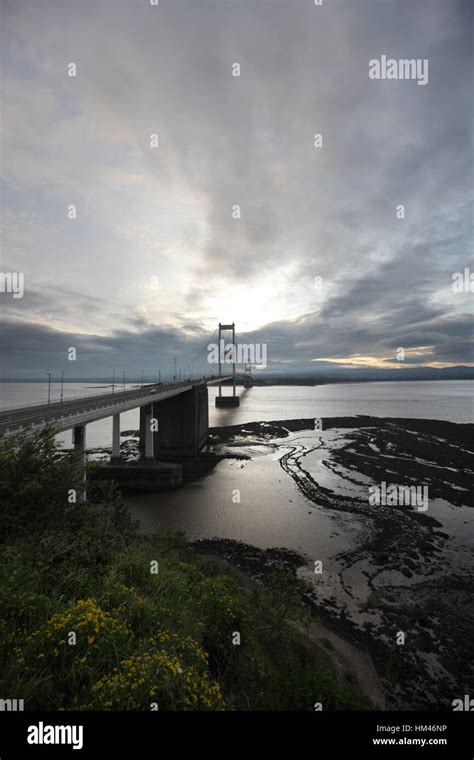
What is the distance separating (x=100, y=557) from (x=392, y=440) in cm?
4525

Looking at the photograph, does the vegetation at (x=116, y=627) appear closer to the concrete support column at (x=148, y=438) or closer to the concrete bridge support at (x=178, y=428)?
the concrete support column at (x=148, y=438)

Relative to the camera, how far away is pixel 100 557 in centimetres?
772

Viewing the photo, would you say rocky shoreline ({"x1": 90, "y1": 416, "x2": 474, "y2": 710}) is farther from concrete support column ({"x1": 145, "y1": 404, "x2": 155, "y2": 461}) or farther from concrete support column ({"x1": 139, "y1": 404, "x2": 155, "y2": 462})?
concrete support column ({"x1": 139, "y1": 404, "x2": 155, "y2": 462})

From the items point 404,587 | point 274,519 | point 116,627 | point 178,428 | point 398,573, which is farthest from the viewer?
point 178,428

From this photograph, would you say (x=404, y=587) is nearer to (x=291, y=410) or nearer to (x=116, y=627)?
(x=116, y=627)

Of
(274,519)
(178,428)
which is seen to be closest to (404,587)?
(274,519)

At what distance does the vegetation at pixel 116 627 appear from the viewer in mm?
4035

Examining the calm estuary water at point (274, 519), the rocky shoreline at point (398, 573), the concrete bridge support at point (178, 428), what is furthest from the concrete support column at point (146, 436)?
the calm estuary water at point (274, 519)

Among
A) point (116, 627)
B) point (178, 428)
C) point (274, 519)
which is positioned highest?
point (116, 627)

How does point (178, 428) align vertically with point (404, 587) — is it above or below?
above

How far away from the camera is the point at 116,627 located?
4.85m

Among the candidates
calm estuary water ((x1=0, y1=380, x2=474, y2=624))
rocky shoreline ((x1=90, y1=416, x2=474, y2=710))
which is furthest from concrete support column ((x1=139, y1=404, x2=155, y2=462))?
calm estuary water ((x1=0, y1=380, x2=474, y2=624))

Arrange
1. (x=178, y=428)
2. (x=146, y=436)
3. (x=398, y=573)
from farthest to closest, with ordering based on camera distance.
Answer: (x=178, y=428), (x=146, y=436), (x=398, y=573)

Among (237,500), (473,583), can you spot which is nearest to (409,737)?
(473,583)
